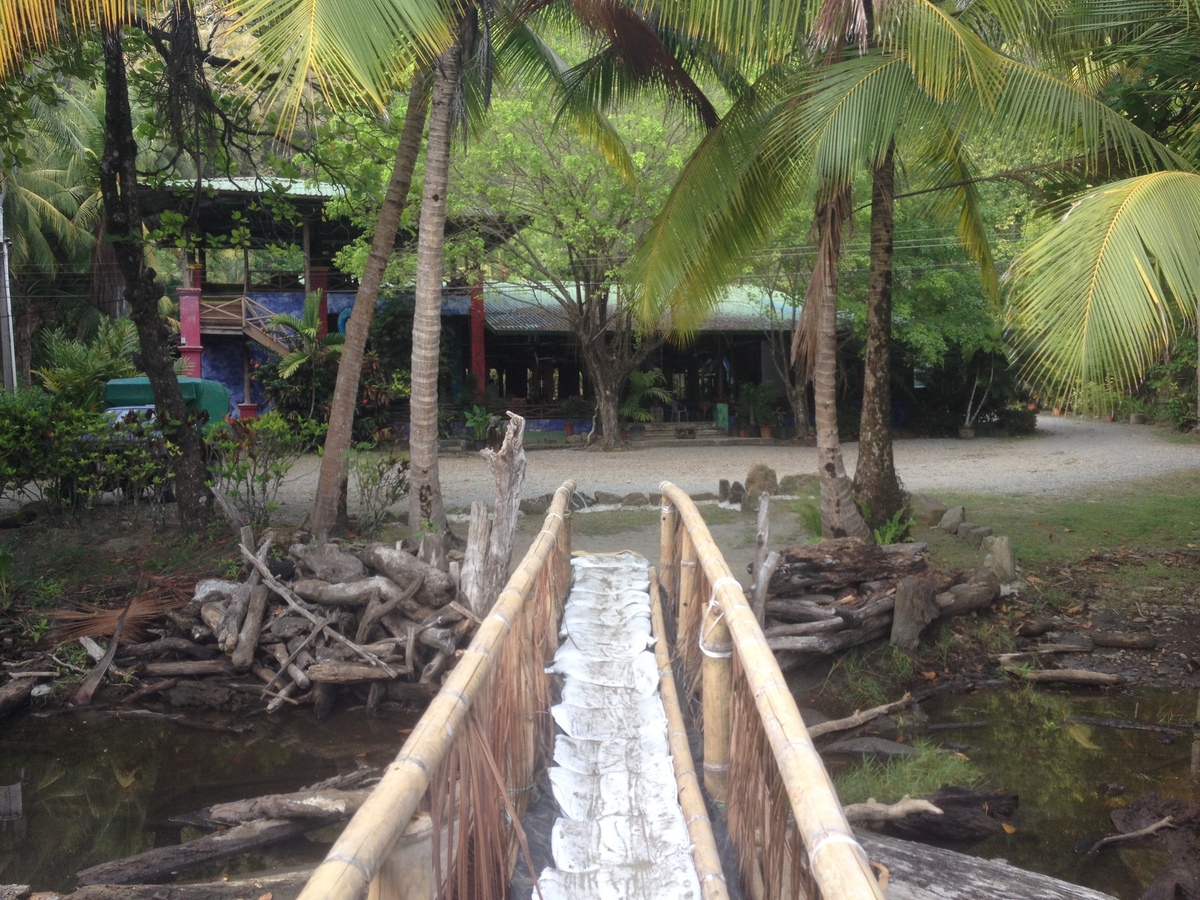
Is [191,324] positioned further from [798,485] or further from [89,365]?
[798,485]

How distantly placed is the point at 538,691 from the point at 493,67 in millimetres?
7508

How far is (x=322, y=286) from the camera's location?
23375 millimetres

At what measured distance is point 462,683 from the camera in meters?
2.45

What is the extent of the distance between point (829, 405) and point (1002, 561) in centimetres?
244

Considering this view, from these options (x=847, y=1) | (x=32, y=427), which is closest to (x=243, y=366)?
(x=32, y=427)

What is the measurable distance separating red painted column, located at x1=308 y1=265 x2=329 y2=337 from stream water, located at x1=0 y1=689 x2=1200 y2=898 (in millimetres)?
15783

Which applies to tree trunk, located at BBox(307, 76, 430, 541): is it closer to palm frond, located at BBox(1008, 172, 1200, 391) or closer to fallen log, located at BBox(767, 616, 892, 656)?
fallen log, located at BBox(767, 616, 892, 656)

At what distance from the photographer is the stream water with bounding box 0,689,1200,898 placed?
19.1 ft

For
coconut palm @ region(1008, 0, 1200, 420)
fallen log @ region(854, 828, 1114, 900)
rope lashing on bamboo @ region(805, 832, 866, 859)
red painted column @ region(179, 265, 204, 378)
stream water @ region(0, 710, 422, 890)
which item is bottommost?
stream water @ region(0, 710, 422, 890)

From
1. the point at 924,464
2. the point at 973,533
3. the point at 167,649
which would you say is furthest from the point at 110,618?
the point at 924,464

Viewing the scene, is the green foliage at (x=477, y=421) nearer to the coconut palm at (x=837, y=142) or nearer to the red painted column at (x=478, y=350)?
the red painted column at (x=478, y=350)

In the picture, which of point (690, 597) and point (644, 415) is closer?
point (690, 597)

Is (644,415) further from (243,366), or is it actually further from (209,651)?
(209,651)

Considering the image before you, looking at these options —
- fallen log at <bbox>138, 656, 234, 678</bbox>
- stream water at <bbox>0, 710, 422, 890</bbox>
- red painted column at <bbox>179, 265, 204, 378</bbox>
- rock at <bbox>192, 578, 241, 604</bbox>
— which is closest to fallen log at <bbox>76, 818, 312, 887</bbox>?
stream water at <bbox>0, 710, 422, 890</bbox>
